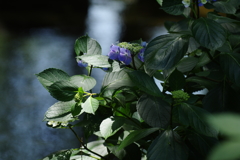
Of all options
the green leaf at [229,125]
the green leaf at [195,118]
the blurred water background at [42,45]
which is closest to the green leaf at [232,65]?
the green leaf at [195,118]

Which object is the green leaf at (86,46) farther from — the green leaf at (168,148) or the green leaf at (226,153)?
the green leaf at (226,153)

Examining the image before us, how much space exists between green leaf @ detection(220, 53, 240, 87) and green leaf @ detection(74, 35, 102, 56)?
0.83ft

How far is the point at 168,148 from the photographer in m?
0.49

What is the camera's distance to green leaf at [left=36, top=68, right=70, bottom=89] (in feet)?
1.77

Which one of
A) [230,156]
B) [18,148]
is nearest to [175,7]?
[230,156]

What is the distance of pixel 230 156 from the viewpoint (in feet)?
0.21

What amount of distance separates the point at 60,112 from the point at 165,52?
0.22m

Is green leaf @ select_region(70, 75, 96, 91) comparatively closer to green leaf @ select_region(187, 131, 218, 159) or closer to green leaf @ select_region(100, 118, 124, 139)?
green leaf @ select_region(100, 118, 124, 139)

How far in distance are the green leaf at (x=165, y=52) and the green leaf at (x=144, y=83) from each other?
3 cm

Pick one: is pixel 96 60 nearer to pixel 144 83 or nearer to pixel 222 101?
pixel 144 83

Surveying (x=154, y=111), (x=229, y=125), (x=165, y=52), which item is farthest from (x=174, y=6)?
(x=229, y=125)

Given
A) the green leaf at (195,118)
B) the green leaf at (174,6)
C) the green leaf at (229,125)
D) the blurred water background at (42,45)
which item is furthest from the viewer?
the blurred water background at (42,45)

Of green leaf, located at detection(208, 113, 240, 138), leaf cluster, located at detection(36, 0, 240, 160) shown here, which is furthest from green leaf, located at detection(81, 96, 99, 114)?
green leaf, located at detection(208, 113, 240, 138)

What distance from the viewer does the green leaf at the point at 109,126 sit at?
56cm
